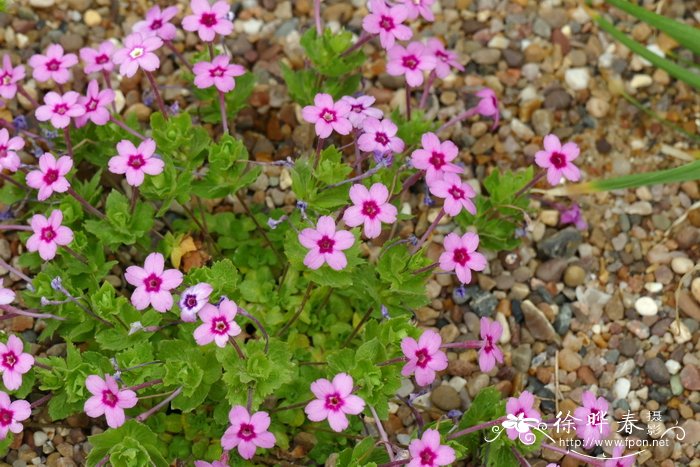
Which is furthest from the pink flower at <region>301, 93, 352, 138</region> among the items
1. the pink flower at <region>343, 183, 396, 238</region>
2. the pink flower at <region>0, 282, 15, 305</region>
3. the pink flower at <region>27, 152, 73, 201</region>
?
the pink flower at <region>0, 282, 15, 305</region>

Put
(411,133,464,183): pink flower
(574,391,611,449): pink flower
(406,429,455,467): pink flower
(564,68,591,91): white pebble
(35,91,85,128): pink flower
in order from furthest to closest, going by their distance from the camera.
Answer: (564,68,591,91): white pebble
(35,91,85,128): pink flower
(411,133,464,183): pink flower
(574,391,611,449): pink flower
(406,429,455,467): pink flower

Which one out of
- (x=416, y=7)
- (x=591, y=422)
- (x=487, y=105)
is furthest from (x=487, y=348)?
(x=416, y=7)

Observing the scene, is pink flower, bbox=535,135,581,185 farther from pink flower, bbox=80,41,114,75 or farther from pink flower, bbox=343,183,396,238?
pink flower, bbox=80,41,114,75

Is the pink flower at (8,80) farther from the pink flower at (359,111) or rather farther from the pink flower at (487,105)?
the pink flower at (487,105)

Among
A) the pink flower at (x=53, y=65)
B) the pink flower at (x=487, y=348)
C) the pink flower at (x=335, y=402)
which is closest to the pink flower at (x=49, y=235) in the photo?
the pink flower at (x=53, y=65)

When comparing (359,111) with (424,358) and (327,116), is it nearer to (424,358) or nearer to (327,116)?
(327,116)

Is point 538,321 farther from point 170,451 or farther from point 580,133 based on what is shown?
point 170,451

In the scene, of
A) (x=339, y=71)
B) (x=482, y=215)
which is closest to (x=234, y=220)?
(x=339, y=71)
